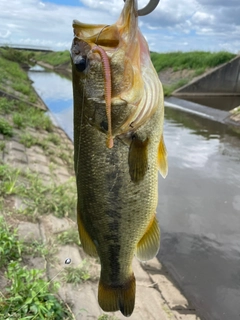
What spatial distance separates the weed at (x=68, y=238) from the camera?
188 inches

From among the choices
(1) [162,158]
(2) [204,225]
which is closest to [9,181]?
(2) [204,225]

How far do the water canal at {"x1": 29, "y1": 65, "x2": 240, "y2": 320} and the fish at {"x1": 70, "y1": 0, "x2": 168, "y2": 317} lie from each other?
323cm

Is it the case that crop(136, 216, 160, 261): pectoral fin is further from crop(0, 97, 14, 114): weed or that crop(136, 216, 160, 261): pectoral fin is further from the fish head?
crop(0, 97, 14, 114): weed

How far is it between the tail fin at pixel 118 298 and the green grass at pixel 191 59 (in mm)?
26176

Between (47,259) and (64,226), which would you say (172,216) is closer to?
(64,226)

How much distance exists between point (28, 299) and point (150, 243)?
4.94 ft

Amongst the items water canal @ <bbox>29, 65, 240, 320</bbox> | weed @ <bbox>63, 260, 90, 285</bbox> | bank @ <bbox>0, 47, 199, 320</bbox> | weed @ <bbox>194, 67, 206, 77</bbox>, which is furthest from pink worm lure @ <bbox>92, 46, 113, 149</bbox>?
weed @ <bbox>194, 67, 206, 77</bbox>

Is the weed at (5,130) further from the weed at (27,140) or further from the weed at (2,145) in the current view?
the weed at (2,145)

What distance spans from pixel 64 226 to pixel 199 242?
2458 millimetres

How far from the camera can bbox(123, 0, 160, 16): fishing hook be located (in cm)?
162

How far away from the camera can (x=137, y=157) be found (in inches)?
75.4

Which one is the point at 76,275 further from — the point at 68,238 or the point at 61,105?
the point at 61,105

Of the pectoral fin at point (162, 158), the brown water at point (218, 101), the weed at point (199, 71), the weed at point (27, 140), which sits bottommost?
the brown water at point (218, 101)

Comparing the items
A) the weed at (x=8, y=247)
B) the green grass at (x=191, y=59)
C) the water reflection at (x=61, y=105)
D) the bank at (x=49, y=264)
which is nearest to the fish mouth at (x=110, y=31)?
the bank at (x=49, y=264)
